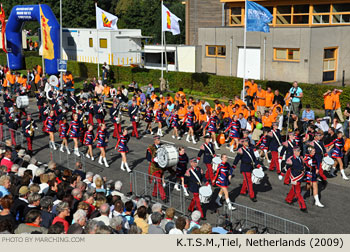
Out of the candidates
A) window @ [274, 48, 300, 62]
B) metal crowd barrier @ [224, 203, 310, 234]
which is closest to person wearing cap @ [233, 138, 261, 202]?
metal crowd barrier @ [224, 203, 310, 234]

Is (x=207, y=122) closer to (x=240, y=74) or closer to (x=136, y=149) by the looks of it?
(x=136, y=149)

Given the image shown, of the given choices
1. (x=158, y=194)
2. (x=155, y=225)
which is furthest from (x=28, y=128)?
(x=155, y=225)

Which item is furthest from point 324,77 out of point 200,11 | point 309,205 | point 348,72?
point 309,205

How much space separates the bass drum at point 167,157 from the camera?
513 inches

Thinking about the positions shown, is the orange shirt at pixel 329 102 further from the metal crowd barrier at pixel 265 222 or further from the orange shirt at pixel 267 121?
the metal crowd barrier at pixel 265 222

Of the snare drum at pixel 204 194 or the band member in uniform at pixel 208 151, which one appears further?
the band member in uniform at pixel 208 151

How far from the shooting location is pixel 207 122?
20047 mm

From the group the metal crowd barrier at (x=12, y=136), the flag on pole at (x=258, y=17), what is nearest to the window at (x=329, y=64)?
the flag on pole at (x=258, y=17)

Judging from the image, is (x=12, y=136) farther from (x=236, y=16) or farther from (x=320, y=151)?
(x=236, y=16)

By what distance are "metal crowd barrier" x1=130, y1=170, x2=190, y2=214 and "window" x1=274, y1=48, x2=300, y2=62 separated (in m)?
16.2

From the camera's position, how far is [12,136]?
1959 cm

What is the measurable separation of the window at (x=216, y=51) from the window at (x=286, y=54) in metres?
4.46

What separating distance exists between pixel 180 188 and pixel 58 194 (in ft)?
14.3

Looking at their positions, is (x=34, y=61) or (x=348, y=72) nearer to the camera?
(x=348, y=72)
